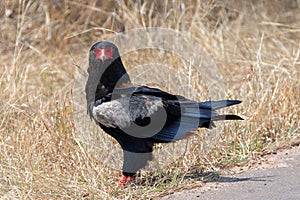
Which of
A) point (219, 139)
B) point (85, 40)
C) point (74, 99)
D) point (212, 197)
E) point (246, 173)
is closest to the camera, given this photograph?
point (212, 197)

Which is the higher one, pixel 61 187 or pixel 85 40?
pixel 85 40

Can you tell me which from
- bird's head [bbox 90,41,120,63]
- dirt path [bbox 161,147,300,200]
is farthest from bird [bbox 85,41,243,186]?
dirt path [bbox 161,147,300,200]

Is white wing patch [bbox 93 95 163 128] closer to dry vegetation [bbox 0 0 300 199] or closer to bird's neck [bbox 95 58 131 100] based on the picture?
bird's neck [bbox 95 58 131 100]

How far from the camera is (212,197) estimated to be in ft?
12.5

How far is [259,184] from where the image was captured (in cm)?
400

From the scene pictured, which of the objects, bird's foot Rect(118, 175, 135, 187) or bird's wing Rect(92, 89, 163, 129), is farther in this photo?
bird's foot Rect(118, 175, 135, 187)

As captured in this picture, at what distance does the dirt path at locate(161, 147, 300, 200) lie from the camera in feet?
12.5

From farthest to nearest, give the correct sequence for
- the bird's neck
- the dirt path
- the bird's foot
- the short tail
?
the bird's neck < the bird's foot < the short tail < the dirt path

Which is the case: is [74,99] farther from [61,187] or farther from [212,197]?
[212,197]

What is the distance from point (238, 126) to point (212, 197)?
1.09 m

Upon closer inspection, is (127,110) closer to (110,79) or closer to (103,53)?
(110,79)

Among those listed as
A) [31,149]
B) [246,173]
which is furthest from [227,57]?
[31,149]

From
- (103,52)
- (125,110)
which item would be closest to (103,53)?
(103,52)

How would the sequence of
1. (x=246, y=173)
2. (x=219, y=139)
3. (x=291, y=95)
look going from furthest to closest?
(x=291, y=95) < (x=219, y=139) < (x=246, y=173)
